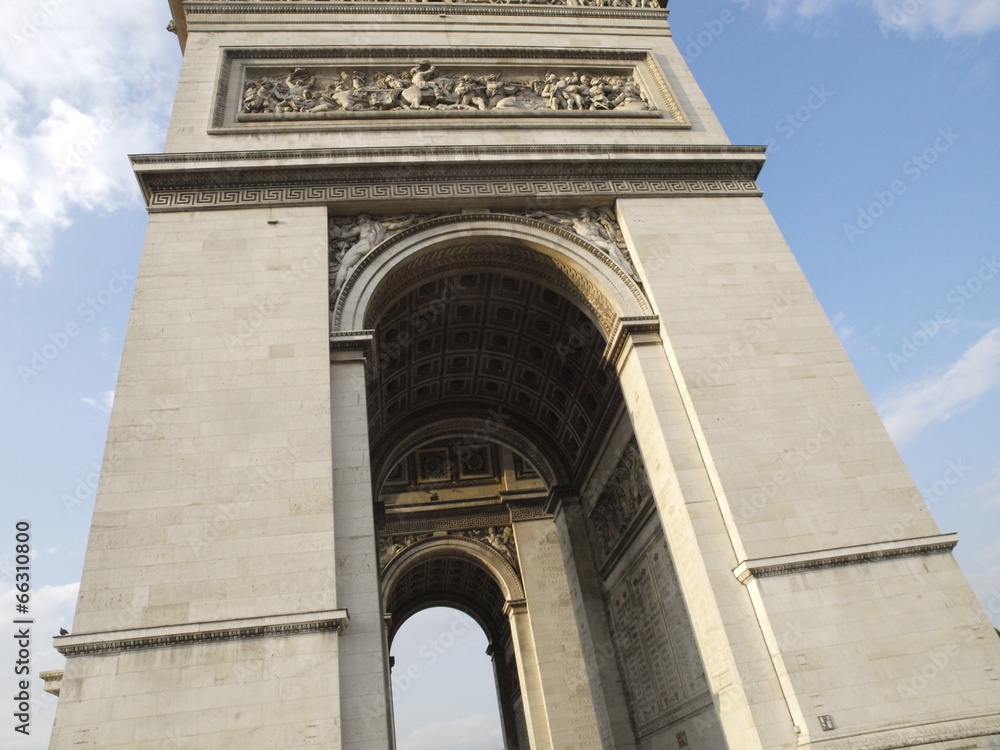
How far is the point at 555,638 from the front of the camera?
20.5 meters

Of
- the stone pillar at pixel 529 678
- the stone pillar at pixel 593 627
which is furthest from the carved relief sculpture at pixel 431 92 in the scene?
the stone pillar at pixel 529 678

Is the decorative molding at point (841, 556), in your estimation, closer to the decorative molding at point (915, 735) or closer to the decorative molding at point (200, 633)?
the decorative molding at point (915, 735)

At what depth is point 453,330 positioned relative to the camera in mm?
15703

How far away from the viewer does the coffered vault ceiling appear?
1435 centimetres

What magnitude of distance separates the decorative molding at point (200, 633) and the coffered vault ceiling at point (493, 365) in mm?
5101

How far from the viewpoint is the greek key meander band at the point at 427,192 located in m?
12.6

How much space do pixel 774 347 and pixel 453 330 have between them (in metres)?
6.82

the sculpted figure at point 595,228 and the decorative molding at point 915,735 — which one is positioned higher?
the sculpted figure at point 595,228

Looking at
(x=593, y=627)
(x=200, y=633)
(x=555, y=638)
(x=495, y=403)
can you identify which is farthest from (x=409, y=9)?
(x=555, y=638)

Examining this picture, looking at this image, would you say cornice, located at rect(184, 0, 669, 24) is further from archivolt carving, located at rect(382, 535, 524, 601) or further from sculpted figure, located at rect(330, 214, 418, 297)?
archivolt carving, located at rect(382, 535, 524, 601)

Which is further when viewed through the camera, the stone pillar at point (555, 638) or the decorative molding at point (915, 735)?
the stone pillar at point (555, 638)

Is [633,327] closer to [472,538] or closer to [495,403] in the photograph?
[495,403]

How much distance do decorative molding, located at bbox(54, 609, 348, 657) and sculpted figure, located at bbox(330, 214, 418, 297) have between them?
559 cm

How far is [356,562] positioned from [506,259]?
6.60 meters
